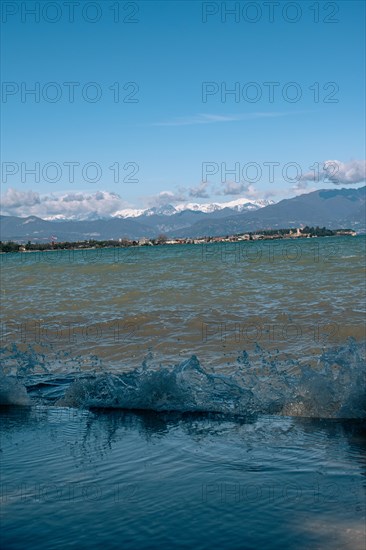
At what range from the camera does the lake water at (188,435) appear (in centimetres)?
465

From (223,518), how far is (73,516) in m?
1.15

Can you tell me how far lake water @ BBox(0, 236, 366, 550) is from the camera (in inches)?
183

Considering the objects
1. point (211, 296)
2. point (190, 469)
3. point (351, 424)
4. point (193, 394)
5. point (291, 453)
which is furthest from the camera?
point (211, 296)

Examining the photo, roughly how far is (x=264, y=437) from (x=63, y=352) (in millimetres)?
7387

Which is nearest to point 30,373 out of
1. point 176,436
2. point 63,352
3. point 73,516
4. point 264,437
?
point 63,352

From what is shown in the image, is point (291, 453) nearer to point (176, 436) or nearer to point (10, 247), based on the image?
point (176, 436)

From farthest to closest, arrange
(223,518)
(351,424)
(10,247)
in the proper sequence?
(10,247), (351,424), (223,518)

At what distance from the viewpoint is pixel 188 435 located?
7184mm

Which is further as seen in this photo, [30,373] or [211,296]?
[211,296]

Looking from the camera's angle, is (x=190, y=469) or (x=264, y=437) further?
(x=264, y=437)

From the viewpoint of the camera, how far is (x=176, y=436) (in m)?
7.15

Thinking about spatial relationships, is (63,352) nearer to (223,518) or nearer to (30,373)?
(30,373)

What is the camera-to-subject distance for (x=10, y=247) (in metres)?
133

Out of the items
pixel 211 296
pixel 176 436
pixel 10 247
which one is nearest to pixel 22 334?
pixel 211 296
